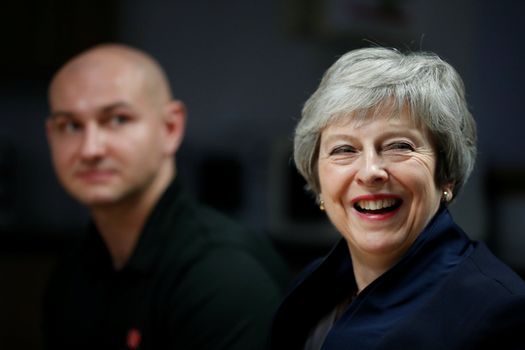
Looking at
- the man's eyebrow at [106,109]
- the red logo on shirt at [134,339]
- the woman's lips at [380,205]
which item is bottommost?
the red logo on shirt at [134,339]

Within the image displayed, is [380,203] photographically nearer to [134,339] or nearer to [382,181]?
[382,181]

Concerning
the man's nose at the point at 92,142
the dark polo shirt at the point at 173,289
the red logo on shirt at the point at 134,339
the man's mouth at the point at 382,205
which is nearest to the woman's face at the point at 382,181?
the man's mouth at the point at 382,205

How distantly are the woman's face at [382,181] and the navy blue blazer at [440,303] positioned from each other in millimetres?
37

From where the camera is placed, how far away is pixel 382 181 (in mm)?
1201

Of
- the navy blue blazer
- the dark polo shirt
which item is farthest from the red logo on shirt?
the navy blue blazer

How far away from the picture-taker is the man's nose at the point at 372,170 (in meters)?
1.19

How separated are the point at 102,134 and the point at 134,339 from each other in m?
0.49

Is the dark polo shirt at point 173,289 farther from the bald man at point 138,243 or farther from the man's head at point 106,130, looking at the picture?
the man's head at point 106,130

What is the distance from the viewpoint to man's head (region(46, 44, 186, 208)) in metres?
1.91

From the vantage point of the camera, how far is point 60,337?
6.52 feet

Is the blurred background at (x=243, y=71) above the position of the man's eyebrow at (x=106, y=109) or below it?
below

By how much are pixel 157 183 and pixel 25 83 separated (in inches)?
72.4

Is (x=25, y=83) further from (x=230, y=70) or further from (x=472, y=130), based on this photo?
(x=472, y=130)

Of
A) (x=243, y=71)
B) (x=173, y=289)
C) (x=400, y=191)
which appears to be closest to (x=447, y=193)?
(x=400, y=191)
